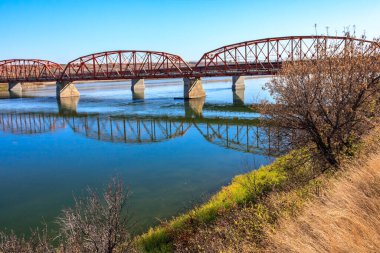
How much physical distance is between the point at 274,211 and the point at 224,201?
5.43 meters

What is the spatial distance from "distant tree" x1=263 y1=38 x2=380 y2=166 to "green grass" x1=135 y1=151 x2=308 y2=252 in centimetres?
143

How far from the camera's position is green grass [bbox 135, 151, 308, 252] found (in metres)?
12.3

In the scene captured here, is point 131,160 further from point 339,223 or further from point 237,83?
point 237,83

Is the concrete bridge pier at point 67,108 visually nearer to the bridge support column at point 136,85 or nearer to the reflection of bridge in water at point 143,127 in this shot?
the reflection of bridge in water at point 143,127

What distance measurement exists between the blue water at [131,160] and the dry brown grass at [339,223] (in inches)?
303

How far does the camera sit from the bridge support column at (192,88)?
246 ft

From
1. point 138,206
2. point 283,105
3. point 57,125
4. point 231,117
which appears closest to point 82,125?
point 57,125

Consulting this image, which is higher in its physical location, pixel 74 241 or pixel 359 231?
pixel 359 231

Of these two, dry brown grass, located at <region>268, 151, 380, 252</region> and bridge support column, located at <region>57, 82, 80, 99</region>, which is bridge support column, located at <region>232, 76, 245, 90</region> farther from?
dry brown grass, located at <region>268, 151, 380, 252</region>

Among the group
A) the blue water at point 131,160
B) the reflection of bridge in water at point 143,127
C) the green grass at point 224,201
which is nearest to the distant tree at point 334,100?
the green grass at point 224,201

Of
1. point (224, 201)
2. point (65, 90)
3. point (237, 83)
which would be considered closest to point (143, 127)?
point (224, 201)

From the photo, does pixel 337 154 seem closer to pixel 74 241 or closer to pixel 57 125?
pixel 74 241

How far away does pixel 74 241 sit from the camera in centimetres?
920

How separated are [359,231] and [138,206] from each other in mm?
11064
